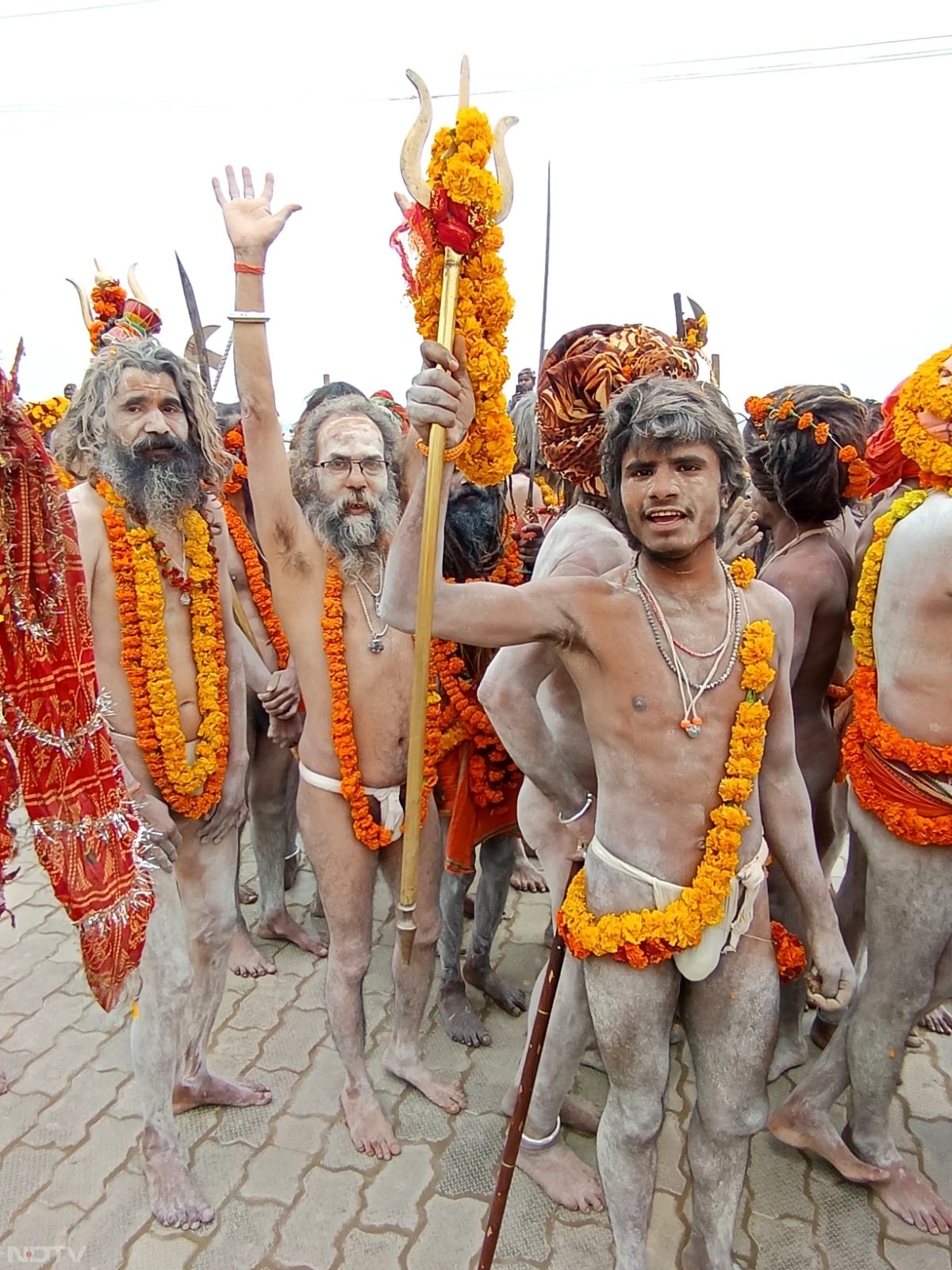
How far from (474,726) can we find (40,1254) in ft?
7.87

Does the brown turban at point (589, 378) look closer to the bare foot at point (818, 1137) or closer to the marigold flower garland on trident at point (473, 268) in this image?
the marigold flower garland on trident at point (473, 268)

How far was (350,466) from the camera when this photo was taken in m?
3.33

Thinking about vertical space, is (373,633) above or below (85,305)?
below

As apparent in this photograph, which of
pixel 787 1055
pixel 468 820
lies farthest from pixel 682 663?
pixel 787 1055

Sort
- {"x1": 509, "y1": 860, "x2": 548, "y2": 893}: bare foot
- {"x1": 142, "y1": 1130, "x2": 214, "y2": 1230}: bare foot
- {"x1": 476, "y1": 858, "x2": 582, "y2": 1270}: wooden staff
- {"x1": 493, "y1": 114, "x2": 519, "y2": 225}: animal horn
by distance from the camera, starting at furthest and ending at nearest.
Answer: {"x1": 509, "y1": 860, "x2": 548, "y2": 893}: bare foot
{"x1": 142, "y1": 1130, "x2": 214, "y2": 1230}: bare foot
{"x1": 476, "y1": 858, "x2": 582, "y2": 1270}: wooden staff
{"x1": 493, "y1": 114, "x2": 519, "y2": 225}: animal horn

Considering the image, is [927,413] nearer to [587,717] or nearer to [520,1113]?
[587,717]

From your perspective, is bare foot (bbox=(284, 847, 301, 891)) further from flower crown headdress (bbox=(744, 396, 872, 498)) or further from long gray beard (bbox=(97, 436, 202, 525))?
flower crown headdress (bbox=(744, 396, 872, 498))

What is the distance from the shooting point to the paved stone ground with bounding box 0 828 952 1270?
279 centimetres

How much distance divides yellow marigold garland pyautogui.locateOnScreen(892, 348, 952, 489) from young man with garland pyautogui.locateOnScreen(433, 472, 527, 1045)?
1635mm

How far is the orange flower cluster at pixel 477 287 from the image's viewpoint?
1943 mm

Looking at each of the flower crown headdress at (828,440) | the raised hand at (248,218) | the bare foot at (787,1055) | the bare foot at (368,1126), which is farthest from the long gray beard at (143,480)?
the bare foot at (787,1055)

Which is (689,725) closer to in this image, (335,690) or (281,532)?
(335,690)

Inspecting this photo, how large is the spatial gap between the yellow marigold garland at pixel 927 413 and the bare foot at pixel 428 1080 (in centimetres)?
297

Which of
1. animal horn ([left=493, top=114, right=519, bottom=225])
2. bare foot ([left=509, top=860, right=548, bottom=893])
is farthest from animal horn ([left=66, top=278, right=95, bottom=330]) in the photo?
bare foot ([left=509, top=860, right=548, bottom=893])
